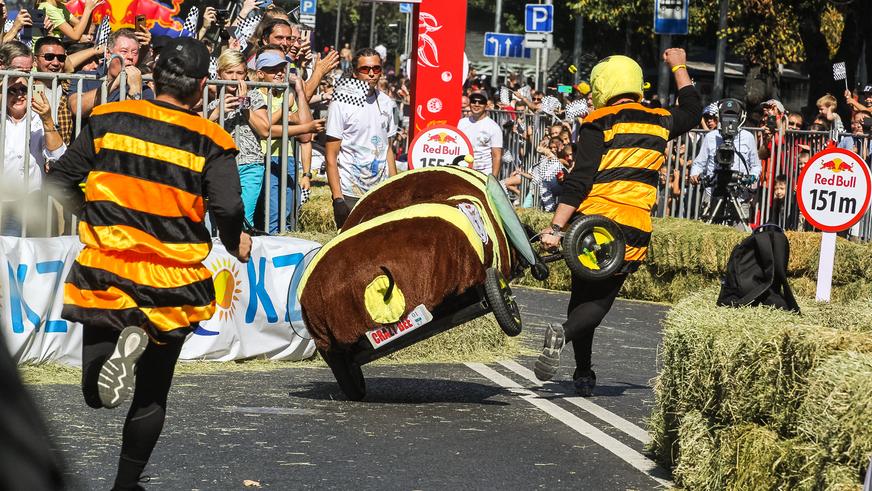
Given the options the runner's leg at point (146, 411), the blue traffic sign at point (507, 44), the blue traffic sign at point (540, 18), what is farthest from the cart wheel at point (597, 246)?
the blue traffic sign at point (507, 44)

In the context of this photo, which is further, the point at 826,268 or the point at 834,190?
the point at 834,190

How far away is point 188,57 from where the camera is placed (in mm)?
5426

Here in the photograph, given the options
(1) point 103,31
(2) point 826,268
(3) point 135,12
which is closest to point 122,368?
(2) point 826,268

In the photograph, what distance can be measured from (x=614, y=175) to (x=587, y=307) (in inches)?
31.3

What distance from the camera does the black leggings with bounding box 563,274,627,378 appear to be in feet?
27.8

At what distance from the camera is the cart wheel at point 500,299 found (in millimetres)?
7871

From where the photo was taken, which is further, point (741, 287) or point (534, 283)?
point (534, 283)

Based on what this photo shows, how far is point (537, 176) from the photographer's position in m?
20.8

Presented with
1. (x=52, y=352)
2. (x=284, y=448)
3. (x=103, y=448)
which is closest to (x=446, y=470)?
(x=284, y=448)

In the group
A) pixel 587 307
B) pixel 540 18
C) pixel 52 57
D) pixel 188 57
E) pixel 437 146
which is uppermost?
pixel 540 18

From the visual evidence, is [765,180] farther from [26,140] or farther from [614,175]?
[26,140]

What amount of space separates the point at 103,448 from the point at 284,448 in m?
0.84

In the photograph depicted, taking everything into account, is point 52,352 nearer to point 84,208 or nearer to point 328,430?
point 328,430

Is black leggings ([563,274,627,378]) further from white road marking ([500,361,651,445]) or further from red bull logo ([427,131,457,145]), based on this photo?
red bull logo ([427,131,457,145])
